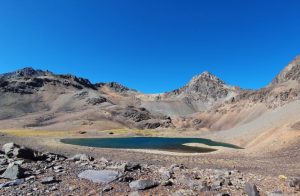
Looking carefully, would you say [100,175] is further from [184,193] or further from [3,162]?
[3,162]

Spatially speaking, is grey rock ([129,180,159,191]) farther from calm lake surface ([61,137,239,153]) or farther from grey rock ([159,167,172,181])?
calm lake surface ([61,137,239,153])

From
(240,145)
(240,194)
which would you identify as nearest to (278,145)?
(240,145)

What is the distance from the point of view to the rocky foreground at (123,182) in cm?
1862

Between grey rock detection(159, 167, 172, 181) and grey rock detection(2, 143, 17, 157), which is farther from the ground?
grey rock detection(2, 143, 17, 157)

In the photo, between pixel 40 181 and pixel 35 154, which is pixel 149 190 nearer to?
pixel 40 181

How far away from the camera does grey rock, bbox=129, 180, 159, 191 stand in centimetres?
1894

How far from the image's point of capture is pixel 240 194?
19.1 metres

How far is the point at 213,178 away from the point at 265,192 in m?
3.21

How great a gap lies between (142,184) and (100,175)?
2.82 m

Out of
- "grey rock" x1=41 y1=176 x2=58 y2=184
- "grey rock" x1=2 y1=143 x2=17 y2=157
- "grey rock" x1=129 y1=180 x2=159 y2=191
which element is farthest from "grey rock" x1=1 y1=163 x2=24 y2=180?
"grey rock" x1=2 y1=143 x2=17 y2=157

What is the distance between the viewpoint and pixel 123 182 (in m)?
19.9

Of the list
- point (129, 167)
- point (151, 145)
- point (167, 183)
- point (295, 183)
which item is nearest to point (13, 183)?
point (129, 167)

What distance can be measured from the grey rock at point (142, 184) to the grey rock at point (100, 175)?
4.52 feet

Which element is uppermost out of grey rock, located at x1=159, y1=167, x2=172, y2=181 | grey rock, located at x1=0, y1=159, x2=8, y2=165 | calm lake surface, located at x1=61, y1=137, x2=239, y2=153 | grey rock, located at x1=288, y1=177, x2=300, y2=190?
calm lake surface, located at x1=61, y1=137, x2=239, y2=153
